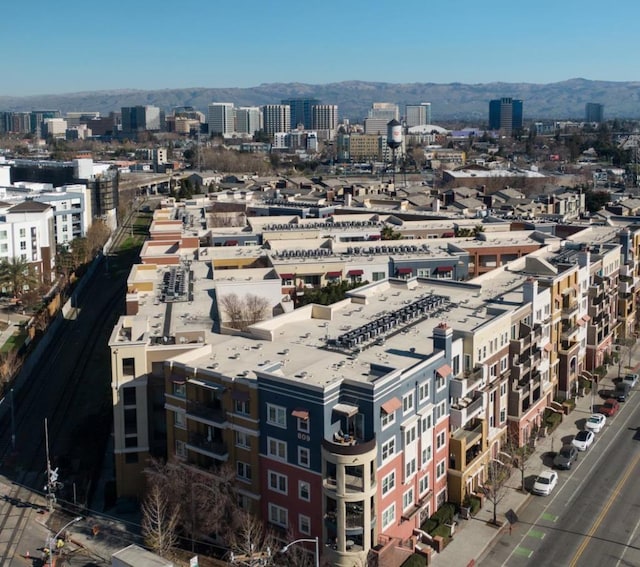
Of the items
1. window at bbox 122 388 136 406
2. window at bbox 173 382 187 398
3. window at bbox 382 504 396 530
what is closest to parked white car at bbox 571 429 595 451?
window at bbox 382 504 396 530

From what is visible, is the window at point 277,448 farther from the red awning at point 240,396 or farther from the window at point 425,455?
the window at point 425,455

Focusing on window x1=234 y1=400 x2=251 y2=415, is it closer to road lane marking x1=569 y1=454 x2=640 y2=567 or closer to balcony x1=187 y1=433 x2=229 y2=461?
balcony x1=187 y1=433 x2=229 y2=461

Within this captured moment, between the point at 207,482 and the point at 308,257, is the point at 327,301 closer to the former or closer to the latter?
the point at 308,257

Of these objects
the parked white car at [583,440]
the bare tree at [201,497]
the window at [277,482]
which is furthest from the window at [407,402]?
the parked white car at [583,440]

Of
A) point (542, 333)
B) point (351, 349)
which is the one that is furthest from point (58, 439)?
point (542, 333)

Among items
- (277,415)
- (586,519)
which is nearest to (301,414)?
(277,415)

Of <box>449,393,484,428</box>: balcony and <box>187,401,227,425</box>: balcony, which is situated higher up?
<box>187,401,227,425</box>: balcony
